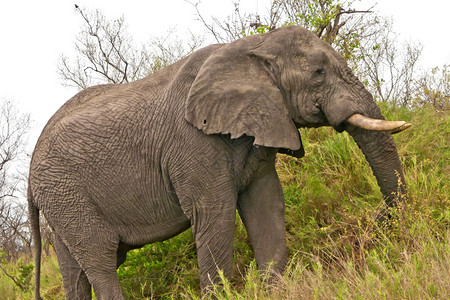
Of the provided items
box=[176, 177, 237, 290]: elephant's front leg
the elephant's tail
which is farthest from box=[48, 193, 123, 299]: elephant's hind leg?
box=[176, 177, 237, 290]: elephant's front leg

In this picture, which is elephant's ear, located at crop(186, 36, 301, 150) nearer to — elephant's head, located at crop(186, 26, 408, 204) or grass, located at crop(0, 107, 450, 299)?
elephant's head, located at crop(186, 26, 408, 204)

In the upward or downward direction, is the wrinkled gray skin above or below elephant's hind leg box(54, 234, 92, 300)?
above

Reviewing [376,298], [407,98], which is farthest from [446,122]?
[376,298]

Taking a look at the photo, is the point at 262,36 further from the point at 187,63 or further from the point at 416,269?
the point at 416,269

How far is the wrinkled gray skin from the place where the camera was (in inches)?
174

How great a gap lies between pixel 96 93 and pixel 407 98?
16.4ft

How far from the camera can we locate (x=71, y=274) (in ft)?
18.1

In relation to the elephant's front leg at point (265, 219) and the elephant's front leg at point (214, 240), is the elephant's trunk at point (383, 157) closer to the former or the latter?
the elephant's front leg at point (265, 219)

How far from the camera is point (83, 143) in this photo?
16.4ft

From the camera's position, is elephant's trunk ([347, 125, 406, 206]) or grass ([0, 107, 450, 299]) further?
grass ([0, 107, 450, 299])

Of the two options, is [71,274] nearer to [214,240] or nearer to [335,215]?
[214,240]

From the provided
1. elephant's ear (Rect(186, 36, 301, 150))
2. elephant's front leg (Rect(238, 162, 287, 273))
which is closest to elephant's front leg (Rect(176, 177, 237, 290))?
elephant's front leg (Rect(238, 162, 287, 273))

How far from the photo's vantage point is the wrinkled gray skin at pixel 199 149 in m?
4.43

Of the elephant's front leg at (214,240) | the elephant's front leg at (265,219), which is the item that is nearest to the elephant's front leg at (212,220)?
the elephant's front leg at (214,240)
